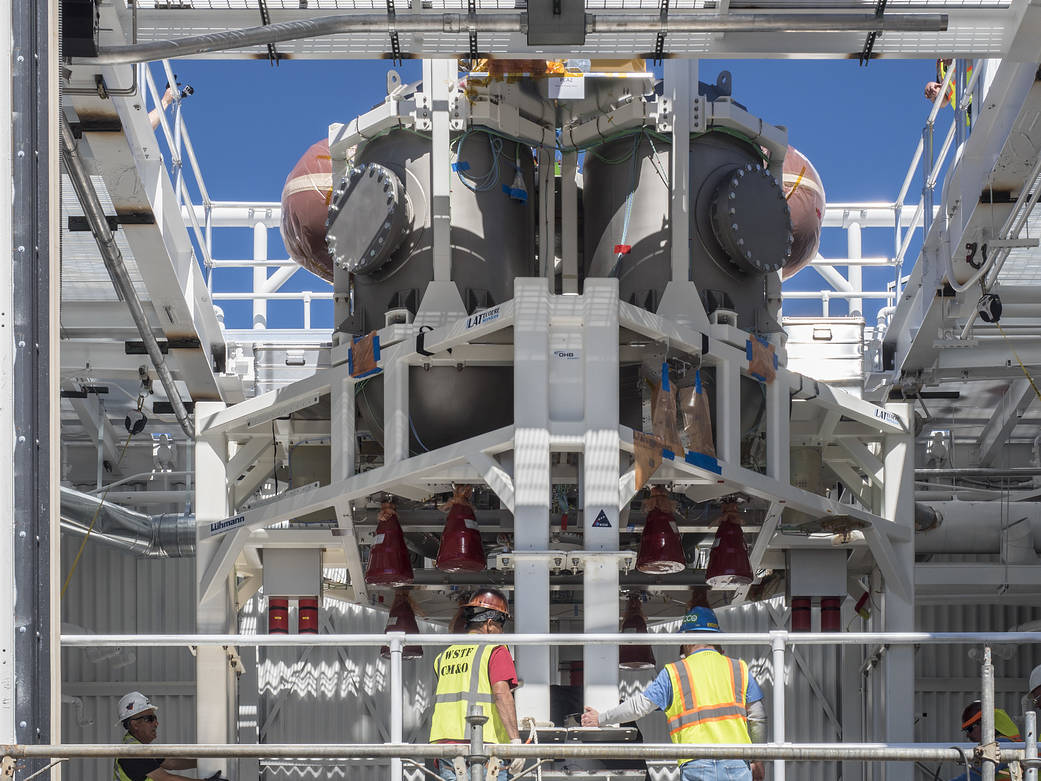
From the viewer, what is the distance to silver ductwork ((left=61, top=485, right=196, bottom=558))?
20.9 meters

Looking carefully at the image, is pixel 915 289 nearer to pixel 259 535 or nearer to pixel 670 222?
pixel 670 222

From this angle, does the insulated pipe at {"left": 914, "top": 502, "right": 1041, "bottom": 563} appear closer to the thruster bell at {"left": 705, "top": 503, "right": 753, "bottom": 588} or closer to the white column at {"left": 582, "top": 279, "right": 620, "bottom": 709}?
the thruster bell at {"left": 705, "top": 503, "right": 753, "bottom": 588}

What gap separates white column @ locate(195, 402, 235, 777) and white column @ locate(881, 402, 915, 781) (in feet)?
19.8

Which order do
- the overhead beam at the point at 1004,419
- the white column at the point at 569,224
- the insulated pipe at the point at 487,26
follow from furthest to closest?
the overhead beam at the point at 1004,419
the white column at the point at 569,224
the insulated pipe at the point at 487,26

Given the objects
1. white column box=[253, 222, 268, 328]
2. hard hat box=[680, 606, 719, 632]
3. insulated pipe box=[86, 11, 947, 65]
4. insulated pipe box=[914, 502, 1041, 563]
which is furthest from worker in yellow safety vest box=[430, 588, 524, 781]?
insulated pipe box=[914, 502, 1041, 563]

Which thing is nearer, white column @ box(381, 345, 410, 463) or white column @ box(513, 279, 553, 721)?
white column @ box(513, 279, 553, 721)

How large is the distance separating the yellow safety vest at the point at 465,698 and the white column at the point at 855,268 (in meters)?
11.7

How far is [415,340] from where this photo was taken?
14.4 m

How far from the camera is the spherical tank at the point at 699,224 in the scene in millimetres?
15383

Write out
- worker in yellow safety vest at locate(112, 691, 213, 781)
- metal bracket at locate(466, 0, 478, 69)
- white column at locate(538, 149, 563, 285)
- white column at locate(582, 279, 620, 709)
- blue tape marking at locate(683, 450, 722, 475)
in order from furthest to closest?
white column at locate(538, 149, 563, 285) → blue tape marking at locate(683, 450, 722, 475) → white column at locate(582, 279, 620, 709) → metal bracket at locate(466, 0, 478, 69) → worker in yellow safety vest at locate(112, 691, 213, 781)

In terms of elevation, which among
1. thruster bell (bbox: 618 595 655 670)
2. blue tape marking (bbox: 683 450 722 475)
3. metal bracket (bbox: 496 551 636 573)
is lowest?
thruster bell (bbox: 618 595 655 670)

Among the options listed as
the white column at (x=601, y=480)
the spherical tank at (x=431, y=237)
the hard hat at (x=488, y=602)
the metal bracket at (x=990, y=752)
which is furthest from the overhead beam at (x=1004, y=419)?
the metal bracket at (x=990, y=752)

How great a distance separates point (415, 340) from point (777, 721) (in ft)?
17.8

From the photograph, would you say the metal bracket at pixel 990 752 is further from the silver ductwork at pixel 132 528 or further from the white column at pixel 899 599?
the silver ductwork at pixel 132 528
